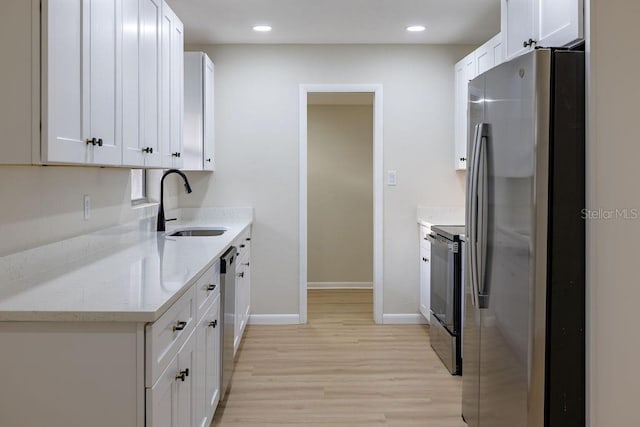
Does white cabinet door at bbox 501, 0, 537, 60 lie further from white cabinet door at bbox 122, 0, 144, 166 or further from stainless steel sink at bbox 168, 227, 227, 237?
stainless steel sink at bbox 168, 227, 227, 237

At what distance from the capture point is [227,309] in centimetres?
309

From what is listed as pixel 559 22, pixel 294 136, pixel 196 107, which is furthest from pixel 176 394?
pixel 294 136

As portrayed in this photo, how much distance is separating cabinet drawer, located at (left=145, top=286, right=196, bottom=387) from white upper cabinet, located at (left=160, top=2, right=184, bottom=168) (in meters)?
1.23

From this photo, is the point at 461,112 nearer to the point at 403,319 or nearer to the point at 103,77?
the point at 403,319

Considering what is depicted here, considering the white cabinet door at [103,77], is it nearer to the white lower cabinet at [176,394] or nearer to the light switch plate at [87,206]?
the light switch plate at [87,206]

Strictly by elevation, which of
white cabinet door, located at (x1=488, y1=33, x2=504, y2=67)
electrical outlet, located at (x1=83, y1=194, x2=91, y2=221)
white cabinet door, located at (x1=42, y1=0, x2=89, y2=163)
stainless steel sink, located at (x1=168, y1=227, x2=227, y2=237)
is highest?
white cabinet door, located at (x1=488, y1=33, x2=504, y2=67)

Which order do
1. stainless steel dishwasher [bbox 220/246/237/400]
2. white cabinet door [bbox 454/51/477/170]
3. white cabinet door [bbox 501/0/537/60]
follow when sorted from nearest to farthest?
1. white cabinet door [bbox 501/0/537/60]
2. stainless steel dishwasher [bbox 220/246/237/400]
3. white cabinet door [bbox 454/51/477/170]

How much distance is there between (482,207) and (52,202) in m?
1.87

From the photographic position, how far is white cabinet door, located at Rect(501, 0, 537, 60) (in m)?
2.60

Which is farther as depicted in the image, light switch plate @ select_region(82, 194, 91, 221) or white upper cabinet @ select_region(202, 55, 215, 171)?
white upper cabinet @ select_region(202, 55, 215, 171)

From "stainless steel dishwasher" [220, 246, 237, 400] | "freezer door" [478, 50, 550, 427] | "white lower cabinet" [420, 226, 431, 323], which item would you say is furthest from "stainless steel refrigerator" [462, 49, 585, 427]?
"white lower cabinet" [420, 226, 431, 323]

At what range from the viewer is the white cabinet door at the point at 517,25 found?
260cm

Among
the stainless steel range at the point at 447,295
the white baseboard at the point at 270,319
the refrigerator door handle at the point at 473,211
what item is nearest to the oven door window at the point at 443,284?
the stainless steel range at the point at 447,295

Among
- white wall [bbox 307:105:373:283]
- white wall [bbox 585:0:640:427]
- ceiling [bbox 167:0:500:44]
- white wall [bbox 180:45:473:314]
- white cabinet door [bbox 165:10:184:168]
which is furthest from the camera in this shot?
white wall [bbox 307:105:373:283]
